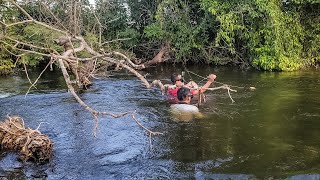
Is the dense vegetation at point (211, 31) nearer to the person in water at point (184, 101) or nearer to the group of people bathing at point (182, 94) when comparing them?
the group of people bathing at point (182, 94)

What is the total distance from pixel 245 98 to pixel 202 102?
5.29 ft

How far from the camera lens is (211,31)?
2317 cm

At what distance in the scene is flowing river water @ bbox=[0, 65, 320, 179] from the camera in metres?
8.11

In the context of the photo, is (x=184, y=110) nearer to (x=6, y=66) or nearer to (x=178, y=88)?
(x=178, y=88)

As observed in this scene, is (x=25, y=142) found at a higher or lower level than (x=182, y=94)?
lower

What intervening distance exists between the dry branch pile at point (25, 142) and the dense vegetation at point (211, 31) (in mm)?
9972

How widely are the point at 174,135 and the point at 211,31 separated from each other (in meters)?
13.8

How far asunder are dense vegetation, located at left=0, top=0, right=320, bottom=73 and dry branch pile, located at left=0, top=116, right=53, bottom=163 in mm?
9972

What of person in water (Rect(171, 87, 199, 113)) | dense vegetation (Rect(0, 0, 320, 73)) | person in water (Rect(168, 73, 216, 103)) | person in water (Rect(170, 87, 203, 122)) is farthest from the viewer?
dense vegetation (Rect(0, 0, 320, 73))

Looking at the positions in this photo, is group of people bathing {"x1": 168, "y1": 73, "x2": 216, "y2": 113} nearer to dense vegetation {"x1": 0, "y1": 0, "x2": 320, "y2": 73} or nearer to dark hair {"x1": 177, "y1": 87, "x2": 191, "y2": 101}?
dark hair {"x1": 177, "y1": 87, "x2": 191, "y2": 101}

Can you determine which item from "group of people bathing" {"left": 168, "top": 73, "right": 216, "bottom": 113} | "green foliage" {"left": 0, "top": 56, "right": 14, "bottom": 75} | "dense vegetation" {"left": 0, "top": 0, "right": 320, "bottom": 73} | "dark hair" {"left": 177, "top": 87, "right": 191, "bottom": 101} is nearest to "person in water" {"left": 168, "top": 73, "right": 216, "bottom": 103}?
"group of people bathing" {"left": 168, "top": 73, "right": 216, "bottom": 113}

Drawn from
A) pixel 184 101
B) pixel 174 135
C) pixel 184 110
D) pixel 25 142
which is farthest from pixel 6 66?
pixel 174 135

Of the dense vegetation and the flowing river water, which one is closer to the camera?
the flowing river water

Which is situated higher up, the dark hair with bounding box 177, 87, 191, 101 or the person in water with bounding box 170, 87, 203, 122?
the dark hair with bounding box 177, 87, 191, 101
